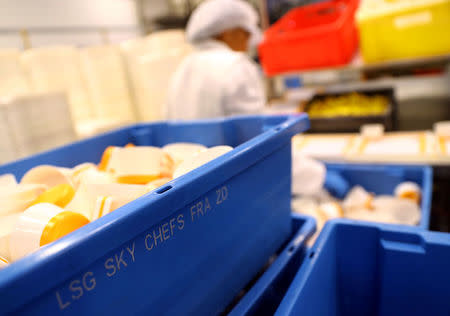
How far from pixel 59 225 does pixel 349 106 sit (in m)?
1.86

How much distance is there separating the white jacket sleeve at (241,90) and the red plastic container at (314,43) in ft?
1.88

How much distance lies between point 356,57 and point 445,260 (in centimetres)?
165

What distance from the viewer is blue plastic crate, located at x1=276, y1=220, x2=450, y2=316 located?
62cm

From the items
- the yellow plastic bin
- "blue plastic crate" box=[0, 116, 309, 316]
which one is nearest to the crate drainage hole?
"blue plastic crate" box=[0, 116, 309, 316]

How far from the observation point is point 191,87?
1.55 m

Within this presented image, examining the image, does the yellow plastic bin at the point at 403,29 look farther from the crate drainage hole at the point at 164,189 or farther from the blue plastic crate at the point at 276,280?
the crate drainage hole at the point at 164,189

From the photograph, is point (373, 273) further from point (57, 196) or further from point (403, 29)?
point (403, 29)

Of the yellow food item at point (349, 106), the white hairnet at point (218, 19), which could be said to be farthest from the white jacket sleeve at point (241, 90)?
the yellow food item at point (349, 106)

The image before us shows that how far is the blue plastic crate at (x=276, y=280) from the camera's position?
58cm

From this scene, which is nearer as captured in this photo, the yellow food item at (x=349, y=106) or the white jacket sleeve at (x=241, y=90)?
the white jacket sleeve at (x=241, y=90)

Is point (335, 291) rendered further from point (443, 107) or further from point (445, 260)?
point (443, 107)

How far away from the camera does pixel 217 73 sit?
1.47 metres

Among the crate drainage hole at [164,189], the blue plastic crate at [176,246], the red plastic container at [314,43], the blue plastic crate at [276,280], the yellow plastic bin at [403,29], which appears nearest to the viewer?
the blue plastic crate at [176,246]

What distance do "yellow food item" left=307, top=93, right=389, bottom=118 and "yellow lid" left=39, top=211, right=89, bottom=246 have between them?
5.48ft
